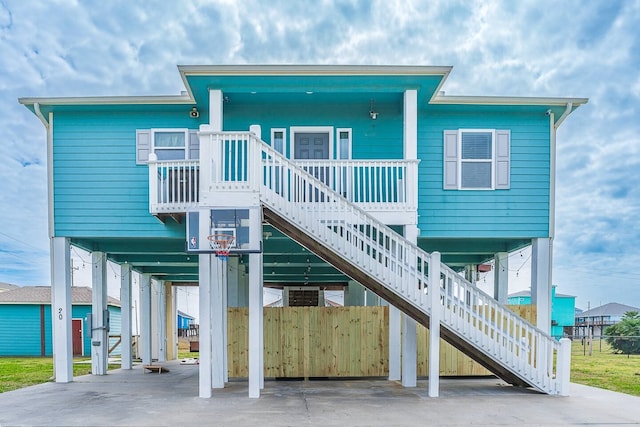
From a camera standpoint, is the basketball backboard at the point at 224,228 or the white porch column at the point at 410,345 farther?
the white porch column at the point at 410,345

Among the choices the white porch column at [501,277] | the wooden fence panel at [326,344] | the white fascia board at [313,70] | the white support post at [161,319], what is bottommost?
the white support post at [161,319]

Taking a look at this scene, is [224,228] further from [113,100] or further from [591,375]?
[591,375]

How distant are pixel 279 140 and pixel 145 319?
8676 mm

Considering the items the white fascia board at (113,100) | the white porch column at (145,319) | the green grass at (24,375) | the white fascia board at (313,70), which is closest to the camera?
the white fascia board at (313,70)

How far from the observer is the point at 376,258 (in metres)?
7.92

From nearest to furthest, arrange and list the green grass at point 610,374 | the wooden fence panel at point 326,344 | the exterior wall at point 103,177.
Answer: the green grass at point 610,374
the exterior wall at point 103,177
the wooden fence panel at point 326,344

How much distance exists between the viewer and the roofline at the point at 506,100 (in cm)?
963

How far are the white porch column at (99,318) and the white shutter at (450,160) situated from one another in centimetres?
951

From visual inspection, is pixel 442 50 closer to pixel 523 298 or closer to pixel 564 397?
pixel 564 397

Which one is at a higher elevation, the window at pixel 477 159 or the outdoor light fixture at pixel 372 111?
the outdoor light fixture at pixel 372 111

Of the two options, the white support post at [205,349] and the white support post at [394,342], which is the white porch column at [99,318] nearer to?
the white support post at [205,349]

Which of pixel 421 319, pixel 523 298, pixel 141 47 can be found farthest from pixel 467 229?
pixel 523 298

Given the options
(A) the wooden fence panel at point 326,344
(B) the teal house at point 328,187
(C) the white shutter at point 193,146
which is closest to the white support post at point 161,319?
(B) the teal house at point 328,187

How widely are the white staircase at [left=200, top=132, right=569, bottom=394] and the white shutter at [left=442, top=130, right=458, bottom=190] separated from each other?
265cm
